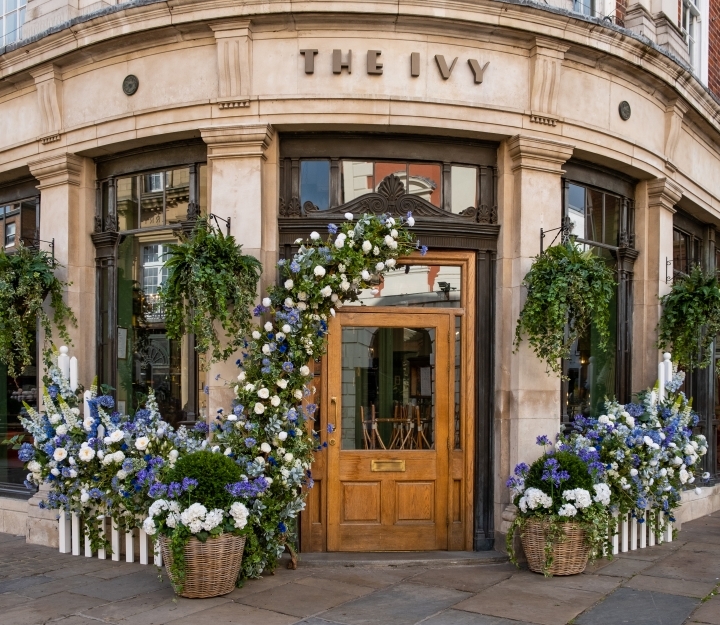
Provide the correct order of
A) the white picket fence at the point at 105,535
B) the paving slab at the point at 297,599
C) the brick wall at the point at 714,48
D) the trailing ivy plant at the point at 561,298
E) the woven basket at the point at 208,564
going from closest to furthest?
the paving slab at the point at 297,599
the woven basket at the point at 208,564
the trailing ivy plant at the point at 561,298
the white picket fence at the point at 105,535
the brick wall at the point at 714,48

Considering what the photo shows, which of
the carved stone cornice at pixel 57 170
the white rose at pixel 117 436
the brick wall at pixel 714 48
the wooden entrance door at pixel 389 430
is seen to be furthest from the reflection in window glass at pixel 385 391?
the brick wall at pixel 714 48

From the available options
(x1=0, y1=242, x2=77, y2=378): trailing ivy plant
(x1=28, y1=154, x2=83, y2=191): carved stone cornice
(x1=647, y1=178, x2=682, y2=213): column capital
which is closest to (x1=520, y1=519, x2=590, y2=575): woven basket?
(x1=647, y1=178, x2=682, y2=213): column capital

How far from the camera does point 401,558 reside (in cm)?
725

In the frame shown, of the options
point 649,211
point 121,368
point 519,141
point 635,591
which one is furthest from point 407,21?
point 635,591

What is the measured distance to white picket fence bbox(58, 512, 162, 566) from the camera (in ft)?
23.5

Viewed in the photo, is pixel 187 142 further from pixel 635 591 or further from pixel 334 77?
pixel 635 591

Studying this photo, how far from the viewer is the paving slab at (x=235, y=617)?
5.49 metres

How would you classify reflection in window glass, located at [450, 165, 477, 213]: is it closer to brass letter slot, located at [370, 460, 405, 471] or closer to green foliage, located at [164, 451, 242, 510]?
brass letter slot, located at [370, 460, 405, 471]

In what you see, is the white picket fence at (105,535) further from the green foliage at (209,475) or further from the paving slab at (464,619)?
the paving slab at (464,619)

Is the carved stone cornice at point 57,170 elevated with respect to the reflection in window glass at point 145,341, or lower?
elevated

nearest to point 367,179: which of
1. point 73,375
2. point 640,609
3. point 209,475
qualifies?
point 209,475

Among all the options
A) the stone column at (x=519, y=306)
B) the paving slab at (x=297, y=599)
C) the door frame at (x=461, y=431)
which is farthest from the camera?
the stone column at (x=519, y=306)

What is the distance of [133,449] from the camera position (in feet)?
23.2

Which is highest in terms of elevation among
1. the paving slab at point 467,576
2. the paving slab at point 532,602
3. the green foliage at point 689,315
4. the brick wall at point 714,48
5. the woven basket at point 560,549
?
the brick wall at point 714,48
